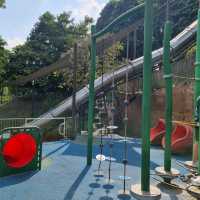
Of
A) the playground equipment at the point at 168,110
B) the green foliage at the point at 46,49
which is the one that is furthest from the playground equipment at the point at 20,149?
the green foliage at the point at 46,49

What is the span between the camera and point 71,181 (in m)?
5.30

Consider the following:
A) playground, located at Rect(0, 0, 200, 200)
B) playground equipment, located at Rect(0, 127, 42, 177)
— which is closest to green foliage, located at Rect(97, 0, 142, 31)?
playground, located at Rect(0, 0, 200, 200)

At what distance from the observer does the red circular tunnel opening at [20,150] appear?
586 cm

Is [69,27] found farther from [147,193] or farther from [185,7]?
[147,193]

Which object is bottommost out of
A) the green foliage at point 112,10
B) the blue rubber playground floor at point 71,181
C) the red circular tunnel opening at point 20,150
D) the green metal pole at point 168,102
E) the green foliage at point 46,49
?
the blue rubber playground floor at point 71,181

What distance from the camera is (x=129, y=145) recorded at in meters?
9.17

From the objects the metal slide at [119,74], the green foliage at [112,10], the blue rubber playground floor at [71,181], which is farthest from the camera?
the green foliage at [112,10]

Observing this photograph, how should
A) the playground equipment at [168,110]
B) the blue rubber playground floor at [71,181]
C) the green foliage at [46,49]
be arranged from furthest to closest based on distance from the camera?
the green foliage at [46,49], the playground equipment at [168,110], the blue rubber playground floor at [71,181]

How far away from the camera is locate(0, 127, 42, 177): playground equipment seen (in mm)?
5660

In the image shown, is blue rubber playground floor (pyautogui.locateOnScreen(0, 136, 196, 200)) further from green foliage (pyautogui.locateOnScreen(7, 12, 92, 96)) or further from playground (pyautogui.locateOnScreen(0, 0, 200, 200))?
green foliage (pyautogui.locateOnScreen(7, 12, 92, 96))

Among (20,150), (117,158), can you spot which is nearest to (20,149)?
(20,150)

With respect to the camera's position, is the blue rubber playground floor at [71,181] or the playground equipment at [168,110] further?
the playground equipment at [168,110]

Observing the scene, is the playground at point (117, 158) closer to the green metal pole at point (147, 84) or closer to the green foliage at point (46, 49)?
the green metal pole at point (147, 84)

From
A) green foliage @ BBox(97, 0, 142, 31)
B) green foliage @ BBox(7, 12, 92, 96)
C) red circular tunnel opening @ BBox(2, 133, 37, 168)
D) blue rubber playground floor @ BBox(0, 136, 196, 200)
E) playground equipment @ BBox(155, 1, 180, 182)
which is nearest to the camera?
blue rubber playground floor @ BBox(0, 136, 196, 200)
